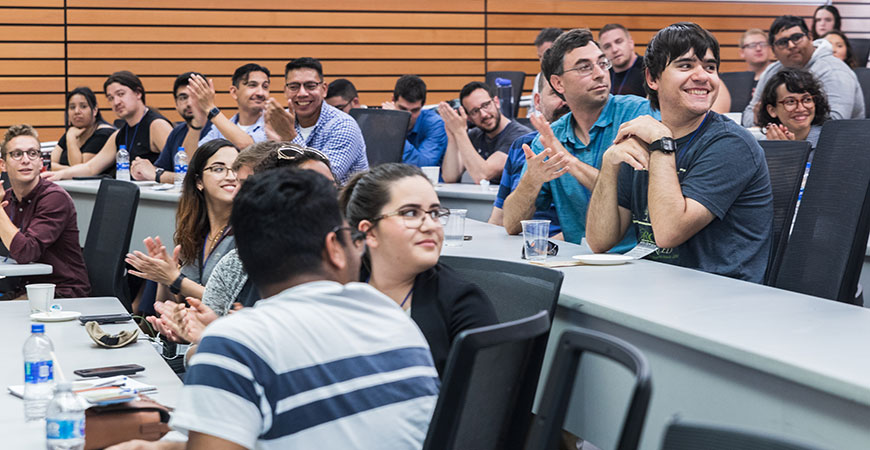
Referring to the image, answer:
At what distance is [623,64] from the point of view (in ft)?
19.9

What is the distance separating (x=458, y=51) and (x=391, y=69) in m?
0.75

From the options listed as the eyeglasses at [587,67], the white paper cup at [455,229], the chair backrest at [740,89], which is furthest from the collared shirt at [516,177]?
the chair backrest at [740,89]

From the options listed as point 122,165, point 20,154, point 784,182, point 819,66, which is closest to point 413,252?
point 784,182

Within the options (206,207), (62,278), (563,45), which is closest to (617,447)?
(206,207)

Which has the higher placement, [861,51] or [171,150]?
[861,51]

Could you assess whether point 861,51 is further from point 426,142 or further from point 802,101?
point 426,142

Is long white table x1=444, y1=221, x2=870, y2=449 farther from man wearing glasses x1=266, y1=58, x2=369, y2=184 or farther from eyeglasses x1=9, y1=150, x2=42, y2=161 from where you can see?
eyeglasses x1=9, y1=150, x2=42, y2=161

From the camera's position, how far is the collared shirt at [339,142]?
4.57 m

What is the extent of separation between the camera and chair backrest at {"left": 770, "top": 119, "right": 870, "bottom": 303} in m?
2.21

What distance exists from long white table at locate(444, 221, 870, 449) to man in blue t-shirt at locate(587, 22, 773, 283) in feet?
0.54

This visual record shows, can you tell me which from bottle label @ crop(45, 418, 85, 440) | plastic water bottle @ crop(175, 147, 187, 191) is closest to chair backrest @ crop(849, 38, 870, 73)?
plastic water bottle @ crop(175, 147, 187, 191)

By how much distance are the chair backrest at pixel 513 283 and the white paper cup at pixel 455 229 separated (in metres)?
0.78

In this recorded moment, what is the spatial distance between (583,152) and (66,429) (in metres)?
2.16

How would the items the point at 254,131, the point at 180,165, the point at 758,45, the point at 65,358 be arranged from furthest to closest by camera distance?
the point at 758,45 < the point at 180,165 < the point at 254,131 < the point at 65,358
